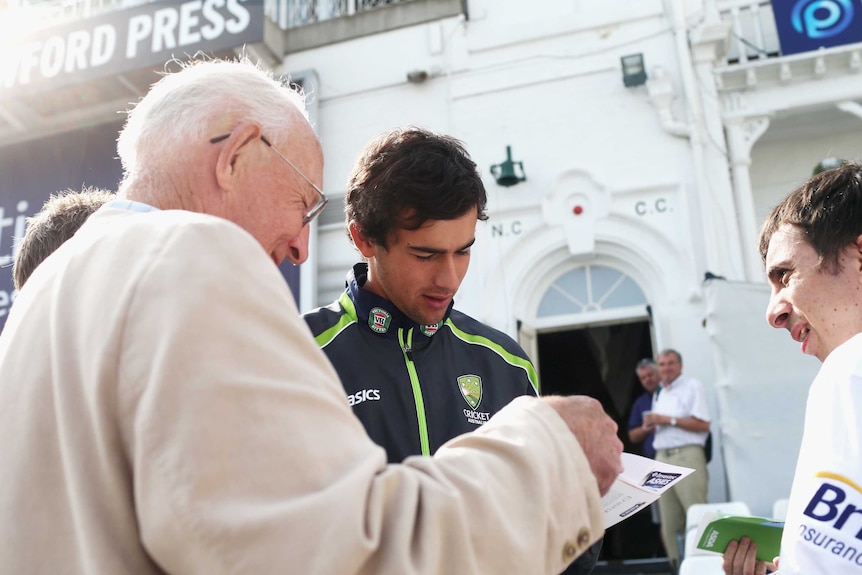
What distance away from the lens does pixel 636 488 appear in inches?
49.3

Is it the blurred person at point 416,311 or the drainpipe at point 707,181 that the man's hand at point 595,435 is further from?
the drainpipe at point 707,181

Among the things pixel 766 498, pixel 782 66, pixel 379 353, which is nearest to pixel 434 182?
pixel 379 353

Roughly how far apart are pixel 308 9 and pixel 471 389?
29.7 feet

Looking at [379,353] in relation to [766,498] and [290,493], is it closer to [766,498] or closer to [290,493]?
[290,493]

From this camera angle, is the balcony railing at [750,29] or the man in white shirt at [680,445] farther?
the balcony railing at [750,29]

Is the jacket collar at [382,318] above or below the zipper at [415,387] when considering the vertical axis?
above

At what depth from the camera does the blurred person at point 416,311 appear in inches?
72.2

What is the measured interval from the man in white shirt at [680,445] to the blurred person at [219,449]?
534 centimetres

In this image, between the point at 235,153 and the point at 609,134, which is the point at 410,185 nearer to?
the point at 235,153

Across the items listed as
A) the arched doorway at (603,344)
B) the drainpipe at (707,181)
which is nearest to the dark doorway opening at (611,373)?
the arched doorway at (603,344)

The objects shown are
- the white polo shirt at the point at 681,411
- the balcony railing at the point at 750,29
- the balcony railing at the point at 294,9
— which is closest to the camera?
the white polo shirt at the point at 681,411

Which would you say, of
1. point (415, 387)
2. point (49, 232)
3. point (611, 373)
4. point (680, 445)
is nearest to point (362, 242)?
point (415, 387)

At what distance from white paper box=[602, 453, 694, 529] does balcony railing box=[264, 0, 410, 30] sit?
908 cm

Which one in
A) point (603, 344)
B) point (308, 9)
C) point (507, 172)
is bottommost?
point (603, 344)
